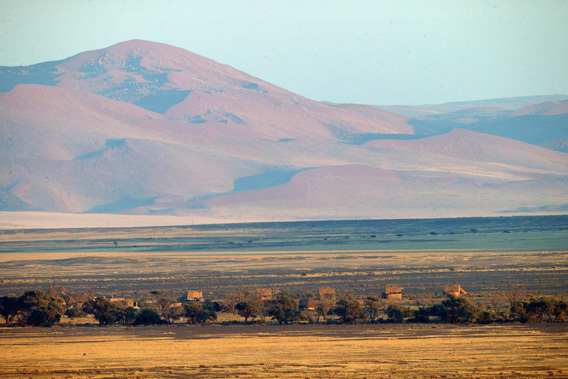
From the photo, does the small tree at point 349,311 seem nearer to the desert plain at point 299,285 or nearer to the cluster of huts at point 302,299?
the desert plain at point 299,285

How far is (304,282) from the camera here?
45125 millimetres

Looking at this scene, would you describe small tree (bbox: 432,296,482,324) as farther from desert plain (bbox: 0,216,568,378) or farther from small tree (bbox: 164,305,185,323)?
small tree (bbox: 164,305,185,323)

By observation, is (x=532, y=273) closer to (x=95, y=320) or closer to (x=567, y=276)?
(x=567, y=276)

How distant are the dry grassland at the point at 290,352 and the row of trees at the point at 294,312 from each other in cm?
118

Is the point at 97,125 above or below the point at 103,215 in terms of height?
above

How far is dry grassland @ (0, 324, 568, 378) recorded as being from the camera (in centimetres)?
2006

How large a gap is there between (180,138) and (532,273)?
14863 cm

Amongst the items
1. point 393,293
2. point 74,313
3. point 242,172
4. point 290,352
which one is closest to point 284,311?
point 290,352

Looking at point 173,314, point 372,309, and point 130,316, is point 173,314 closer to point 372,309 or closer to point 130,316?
point 130,316

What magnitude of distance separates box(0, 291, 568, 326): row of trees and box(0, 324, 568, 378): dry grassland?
3.87 feet

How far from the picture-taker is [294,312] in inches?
1167

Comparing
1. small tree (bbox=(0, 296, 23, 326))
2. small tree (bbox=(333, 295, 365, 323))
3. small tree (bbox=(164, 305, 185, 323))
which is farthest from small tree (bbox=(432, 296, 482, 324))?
small tree (bbox=(0, 296, 23, 326))

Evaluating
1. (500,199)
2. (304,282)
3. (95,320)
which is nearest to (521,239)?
(304,282)

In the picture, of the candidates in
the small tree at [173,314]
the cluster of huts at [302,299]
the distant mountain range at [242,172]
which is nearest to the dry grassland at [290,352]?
the small tree at [173,314]
